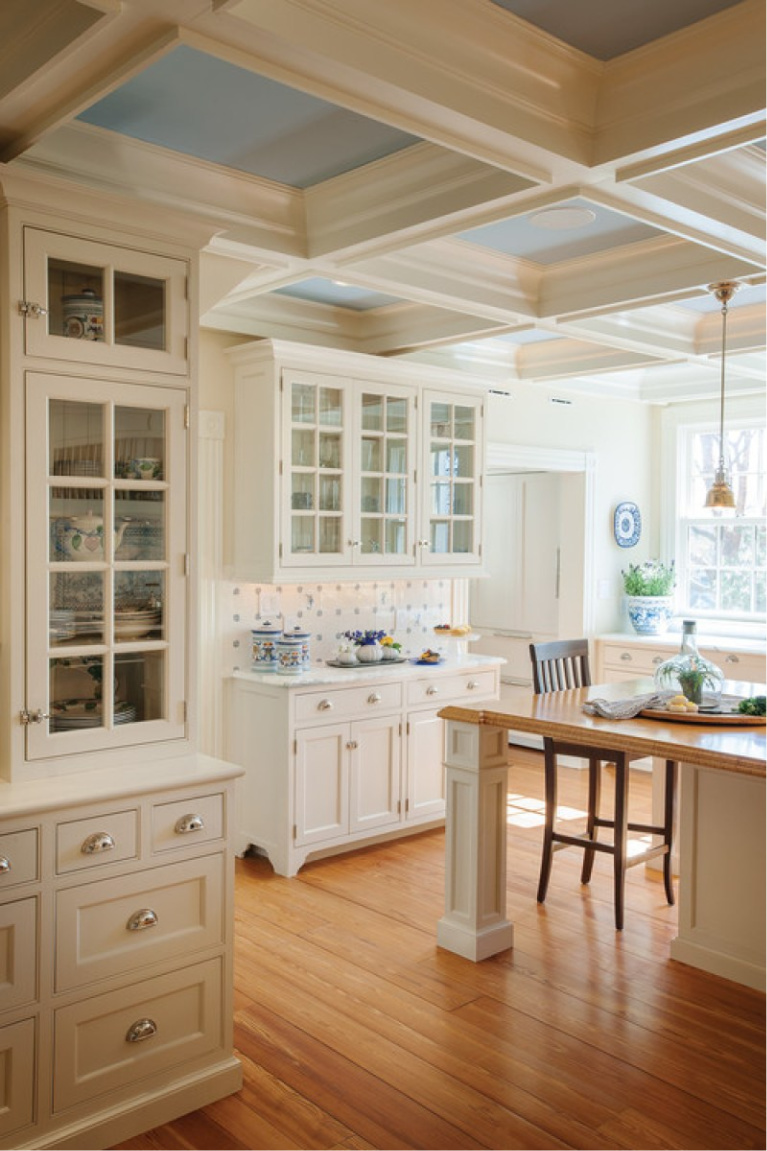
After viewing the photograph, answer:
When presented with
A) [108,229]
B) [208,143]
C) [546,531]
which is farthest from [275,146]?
[546,531]

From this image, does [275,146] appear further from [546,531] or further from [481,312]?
[546,531]

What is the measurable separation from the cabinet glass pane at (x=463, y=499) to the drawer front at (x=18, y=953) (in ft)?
11.8

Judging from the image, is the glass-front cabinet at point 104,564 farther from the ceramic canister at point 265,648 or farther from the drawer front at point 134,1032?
the ceramic canister at point 265,648

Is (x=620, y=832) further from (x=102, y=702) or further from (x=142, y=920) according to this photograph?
(x=102, y=702)

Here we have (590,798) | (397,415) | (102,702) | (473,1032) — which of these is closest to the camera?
(102,702)

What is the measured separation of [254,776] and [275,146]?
293cm

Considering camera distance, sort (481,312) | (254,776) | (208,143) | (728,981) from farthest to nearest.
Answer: (254,776), (481,312), (728,981), (208,143)

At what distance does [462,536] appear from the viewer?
5.58 metres

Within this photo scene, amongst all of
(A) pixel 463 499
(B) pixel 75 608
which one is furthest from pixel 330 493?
(B) pixel 75 608

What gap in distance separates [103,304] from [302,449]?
2082 mm

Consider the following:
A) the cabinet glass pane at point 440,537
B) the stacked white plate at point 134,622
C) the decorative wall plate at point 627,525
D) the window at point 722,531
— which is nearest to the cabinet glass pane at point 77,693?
the stacked white plate at point 134,622

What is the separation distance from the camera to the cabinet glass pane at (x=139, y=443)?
2773 mm

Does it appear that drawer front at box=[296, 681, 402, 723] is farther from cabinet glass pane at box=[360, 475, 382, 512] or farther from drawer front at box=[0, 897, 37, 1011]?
drawer front at box=[0, 897, 37, 1011]

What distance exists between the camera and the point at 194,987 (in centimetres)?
276
